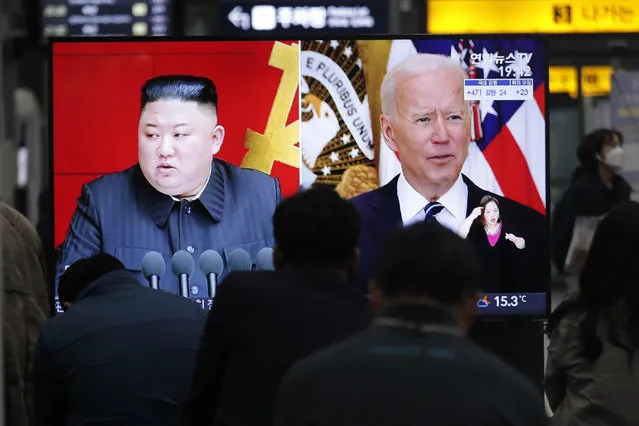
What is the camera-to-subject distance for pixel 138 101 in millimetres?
6113

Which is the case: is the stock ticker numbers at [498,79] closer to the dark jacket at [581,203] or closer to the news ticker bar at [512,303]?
the news ticker bar at [512,303]

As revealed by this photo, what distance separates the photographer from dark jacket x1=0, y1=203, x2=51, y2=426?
5.35 m

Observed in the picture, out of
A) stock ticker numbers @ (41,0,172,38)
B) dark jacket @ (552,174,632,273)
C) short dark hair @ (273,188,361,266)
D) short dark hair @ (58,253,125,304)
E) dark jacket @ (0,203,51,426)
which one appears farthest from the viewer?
stock ticker numbers @ (41,0,172,38)

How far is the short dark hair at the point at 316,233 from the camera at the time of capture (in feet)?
12.4

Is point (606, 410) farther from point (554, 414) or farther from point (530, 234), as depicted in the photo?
point (530, 234)

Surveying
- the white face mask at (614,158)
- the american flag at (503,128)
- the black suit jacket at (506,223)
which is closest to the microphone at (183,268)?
the black suit jacket at (506,223)

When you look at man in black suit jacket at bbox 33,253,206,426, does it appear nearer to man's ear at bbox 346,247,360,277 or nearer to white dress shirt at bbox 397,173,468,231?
man's ear at bbox 346,247,360,277

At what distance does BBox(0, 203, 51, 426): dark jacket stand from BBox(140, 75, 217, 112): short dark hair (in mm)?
830

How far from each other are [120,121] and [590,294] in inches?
97.8

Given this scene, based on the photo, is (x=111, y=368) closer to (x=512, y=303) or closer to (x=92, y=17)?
(x=512, y=303)

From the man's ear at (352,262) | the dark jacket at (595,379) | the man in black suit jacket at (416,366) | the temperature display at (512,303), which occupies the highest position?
the man's ear at (352,262)

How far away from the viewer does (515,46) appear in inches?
244

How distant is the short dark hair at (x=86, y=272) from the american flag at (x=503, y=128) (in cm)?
175

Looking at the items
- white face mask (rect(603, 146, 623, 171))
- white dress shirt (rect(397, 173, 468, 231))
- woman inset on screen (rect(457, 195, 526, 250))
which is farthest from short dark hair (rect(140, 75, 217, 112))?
white face mask (rect(603, 146, 623, 171))
